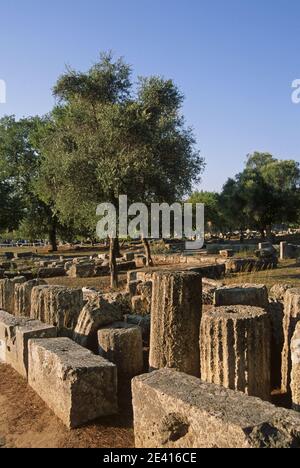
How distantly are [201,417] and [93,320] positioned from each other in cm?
368

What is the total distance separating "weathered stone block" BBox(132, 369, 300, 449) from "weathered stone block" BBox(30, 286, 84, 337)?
145 inches

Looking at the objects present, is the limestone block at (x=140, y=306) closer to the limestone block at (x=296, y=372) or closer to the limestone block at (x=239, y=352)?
the limestone block at (x=239, y=352)

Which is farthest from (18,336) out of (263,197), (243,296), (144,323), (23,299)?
(263,197)

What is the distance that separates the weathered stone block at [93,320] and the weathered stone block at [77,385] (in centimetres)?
133

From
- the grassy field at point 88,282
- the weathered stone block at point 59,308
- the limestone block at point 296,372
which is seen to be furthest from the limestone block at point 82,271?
the limestone block at point 296,372

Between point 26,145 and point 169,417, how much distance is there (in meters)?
41.3

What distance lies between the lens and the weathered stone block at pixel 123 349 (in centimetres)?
619

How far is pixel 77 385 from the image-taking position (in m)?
4.70

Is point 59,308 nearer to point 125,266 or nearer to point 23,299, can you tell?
point 23,299

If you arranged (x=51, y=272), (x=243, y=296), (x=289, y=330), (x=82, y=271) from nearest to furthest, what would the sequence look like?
(x=289, y=330), (x=243, y=296), (x=82, y=271), (x=51, y=272)

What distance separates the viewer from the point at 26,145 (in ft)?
138

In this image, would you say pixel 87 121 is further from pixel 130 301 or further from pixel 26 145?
pixel 26 145

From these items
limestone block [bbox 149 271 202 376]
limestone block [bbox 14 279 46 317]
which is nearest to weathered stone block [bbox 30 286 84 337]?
limestone block [bbox 14 279 46 317]
